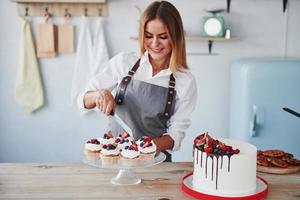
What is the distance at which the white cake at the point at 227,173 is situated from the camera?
1479mm

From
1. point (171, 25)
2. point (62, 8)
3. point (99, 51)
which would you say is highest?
point (62, 8)

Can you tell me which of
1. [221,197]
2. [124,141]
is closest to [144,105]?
[124,141]

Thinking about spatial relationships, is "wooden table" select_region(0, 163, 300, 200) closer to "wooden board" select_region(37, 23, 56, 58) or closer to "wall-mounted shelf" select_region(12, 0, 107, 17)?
"wooden board" select_region(37, 23, 56, 58)

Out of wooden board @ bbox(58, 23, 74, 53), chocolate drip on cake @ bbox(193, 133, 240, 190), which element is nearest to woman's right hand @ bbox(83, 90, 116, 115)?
chocolate drip on cake @ bbox(193, 133, 240, 190)

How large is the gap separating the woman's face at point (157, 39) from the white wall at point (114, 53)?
1165mm

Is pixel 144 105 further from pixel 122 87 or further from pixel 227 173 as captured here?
pixel 227 173

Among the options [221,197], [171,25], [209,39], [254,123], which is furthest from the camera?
[209,39]

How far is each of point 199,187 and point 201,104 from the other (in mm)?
1774

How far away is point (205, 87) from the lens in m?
3.26

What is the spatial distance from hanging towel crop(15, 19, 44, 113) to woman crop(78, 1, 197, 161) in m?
1.13

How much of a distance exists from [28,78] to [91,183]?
1749mm

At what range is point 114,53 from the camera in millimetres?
3197

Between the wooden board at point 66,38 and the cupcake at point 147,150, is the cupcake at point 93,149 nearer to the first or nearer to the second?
the cupcake at point 147,150

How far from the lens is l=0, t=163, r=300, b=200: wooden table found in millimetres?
1497
